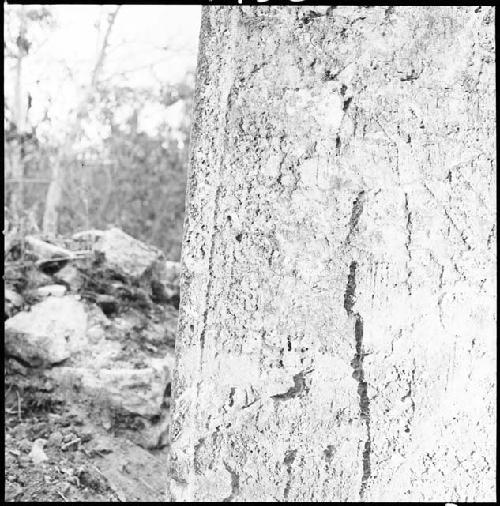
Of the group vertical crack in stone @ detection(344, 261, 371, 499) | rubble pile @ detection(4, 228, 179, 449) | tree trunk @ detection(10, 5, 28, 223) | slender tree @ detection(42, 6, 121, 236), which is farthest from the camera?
slender tree @ detection(42, 6, 121, 236)

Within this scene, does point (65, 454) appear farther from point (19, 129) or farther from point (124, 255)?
point (19, 129)

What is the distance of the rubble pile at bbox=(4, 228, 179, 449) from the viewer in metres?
2.59

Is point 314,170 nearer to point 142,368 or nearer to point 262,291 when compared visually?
point 262,291

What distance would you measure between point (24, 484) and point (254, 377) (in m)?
1.61

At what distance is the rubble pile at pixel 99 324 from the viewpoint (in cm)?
259

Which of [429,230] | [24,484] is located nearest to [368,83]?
[429,230]

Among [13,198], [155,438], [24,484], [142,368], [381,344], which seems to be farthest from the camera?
[13,198]

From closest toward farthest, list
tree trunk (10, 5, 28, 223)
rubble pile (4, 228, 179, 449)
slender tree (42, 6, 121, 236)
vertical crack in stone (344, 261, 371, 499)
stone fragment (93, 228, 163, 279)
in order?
vertical crack in stone (344, 261, 371, 499), rubble pile (4, 228, 179, 449), stone fragment (93, 228, 163, 279), tree trunk (10, 5, 28, 223), slender tree (42, 6, 121, 236)

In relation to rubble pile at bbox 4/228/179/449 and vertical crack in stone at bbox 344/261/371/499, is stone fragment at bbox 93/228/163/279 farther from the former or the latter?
vertical crack in stone at bbox 344/261/371/499

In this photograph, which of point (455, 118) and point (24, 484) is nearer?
point (455, 118)

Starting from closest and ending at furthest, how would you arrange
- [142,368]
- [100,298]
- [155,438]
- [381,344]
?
[381,344]
[155,438]
[142,368]
[100,298]

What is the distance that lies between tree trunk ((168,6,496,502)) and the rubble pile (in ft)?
5.52

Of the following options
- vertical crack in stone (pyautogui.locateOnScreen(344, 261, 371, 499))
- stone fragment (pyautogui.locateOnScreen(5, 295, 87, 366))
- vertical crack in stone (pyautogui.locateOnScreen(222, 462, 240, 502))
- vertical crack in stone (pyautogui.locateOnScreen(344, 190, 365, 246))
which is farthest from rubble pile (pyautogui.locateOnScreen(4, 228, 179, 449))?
vertical crack in stone (pyautogui.locateOnScreen(344, 190, 365, 246))

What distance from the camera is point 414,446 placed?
983mm
